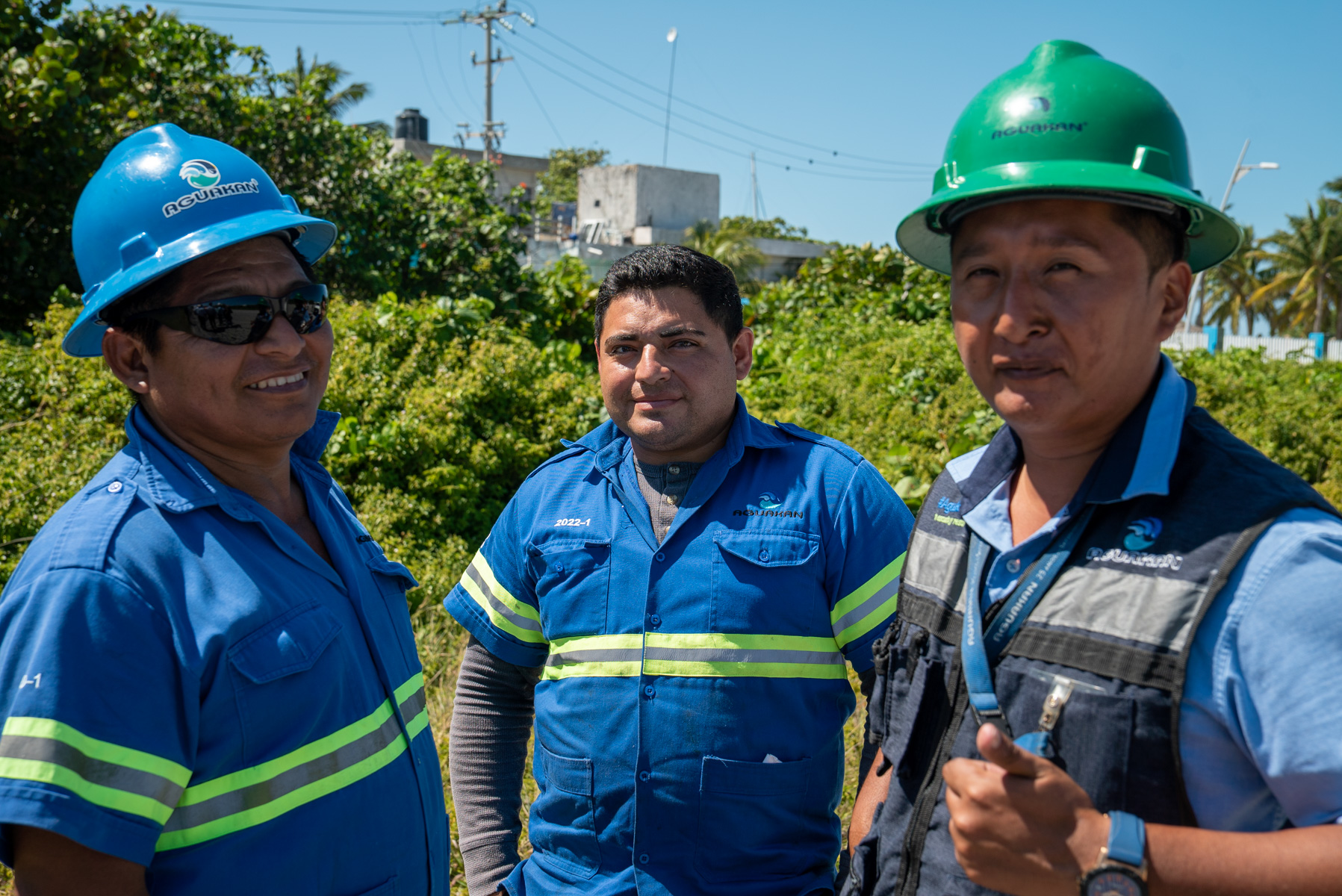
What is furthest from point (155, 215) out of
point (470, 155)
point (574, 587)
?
point (470, 155)

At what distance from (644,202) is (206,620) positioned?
3464 centimetres

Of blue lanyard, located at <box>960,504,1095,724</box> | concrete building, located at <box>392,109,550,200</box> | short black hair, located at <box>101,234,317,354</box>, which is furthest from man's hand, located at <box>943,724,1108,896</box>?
concrete building, located at <box>392,109,550,200</box>

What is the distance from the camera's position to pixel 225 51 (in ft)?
36.0

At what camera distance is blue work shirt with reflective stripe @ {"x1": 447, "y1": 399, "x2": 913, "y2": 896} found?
82.7 inches

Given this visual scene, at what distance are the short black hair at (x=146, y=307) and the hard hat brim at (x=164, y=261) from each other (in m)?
0.02

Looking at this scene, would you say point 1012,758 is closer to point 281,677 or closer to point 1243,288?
point 281,677

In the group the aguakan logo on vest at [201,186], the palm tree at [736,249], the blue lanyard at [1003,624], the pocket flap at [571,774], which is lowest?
the pocket flap at [571,774]

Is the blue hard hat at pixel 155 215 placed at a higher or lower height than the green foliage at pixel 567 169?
lower

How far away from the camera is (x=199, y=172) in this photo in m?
1.97

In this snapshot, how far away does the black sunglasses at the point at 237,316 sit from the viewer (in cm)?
190

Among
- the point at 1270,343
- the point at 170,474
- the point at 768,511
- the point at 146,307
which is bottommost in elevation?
the point at 768,511

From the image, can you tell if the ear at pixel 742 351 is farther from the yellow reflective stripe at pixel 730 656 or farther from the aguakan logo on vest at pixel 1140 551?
the aguakan logo on vest at pixel 1140 551

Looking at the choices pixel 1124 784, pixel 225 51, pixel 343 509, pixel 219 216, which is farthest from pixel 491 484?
pixel 225 51

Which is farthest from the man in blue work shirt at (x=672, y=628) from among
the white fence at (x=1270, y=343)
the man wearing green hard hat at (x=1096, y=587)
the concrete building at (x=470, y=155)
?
the concrete building at (x=470, y=155)
